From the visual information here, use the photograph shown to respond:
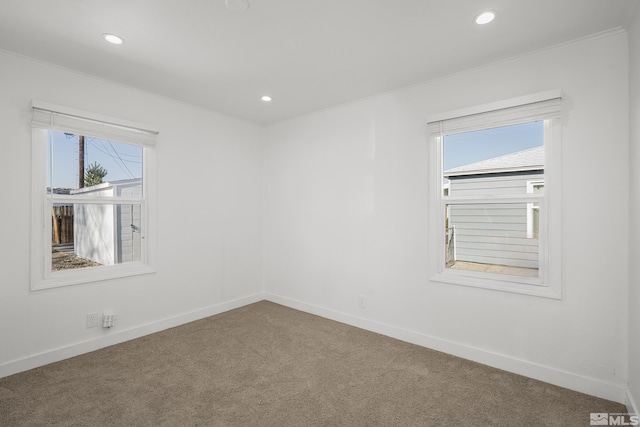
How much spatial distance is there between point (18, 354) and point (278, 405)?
2186 millimetres

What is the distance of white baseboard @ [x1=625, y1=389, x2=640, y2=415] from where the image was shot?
1905mm

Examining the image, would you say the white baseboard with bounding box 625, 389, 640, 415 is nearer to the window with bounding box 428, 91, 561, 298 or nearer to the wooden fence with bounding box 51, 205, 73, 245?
the window with bounding box 428, 91, 561, 298

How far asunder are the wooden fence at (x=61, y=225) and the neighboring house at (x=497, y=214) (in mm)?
3505

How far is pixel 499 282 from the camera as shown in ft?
8.76

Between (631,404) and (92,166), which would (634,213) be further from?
(92,166)

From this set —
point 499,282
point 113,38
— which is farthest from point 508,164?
point 113,38

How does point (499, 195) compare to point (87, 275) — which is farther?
point (87, 275)

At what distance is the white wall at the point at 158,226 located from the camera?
2.52 metres

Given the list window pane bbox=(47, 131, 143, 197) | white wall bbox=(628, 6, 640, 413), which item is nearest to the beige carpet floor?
white wall bbox=(628, 6, 640, 413)

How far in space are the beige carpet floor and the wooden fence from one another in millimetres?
1054

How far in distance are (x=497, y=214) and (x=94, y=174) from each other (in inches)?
148

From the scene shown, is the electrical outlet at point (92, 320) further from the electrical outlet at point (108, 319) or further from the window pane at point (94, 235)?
the window pane at point (94, 235)

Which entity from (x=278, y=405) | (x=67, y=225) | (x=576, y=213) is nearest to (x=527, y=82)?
(x=576, y=213)

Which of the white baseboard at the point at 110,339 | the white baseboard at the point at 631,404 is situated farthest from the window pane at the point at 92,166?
the white baseboard at the point at 631,404
